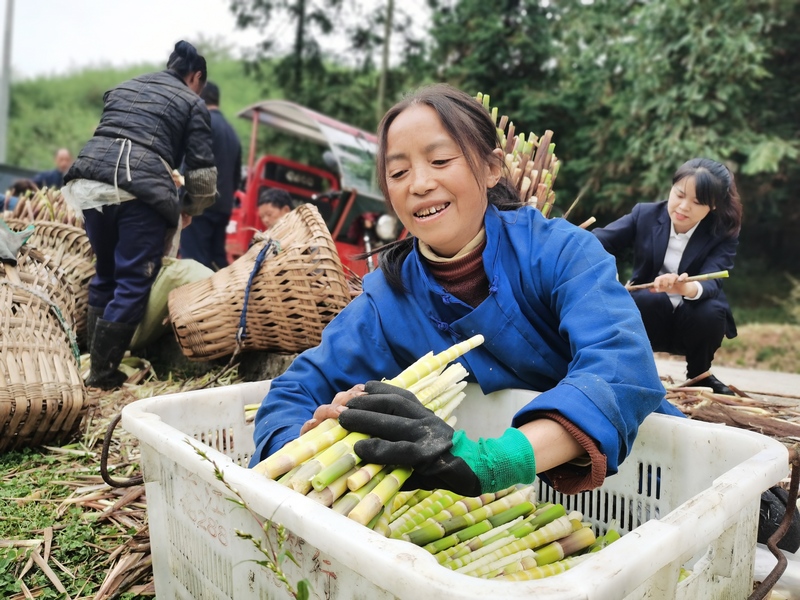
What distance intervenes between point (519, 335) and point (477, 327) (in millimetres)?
113

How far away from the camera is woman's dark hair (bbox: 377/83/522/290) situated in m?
1.67

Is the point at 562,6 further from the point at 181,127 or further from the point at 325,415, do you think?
the point at 325,415

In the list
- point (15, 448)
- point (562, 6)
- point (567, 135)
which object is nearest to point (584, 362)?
point (15, 448)

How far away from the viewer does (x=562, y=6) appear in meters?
13.3

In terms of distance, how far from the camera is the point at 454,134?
1.65 metres

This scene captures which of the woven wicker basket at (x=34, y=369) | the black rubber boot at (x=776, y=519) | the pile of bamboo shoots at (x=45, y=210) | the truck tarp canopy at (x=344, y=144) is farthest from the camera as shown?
the truck tarp canopy at (x=344, y=144)

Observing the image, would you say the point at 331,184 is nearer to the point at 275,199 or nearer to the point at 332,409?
the point at 275,199

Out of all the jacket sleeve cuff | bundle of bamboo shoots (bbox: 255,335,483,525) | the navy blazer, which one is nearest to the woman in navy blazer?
the navy blazer

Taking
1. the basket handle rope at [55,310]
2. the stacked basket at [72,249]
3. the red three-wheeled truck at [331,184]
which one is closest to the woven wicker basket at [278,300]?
the basket handle rope at [55,310]

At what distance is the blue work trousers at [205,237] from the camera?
18.4ft

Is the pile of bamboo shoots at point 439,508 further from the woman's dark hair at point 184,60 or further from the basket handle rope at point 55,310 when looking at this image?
the woman's dark hair at point 184,60

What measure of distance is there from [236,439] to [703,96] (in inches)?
380

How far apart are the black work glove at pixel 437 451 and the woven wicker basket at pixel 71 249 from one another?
3568 mm

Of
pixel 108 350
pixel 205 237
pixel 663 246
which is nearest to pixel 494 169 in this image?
pixel 663 246
